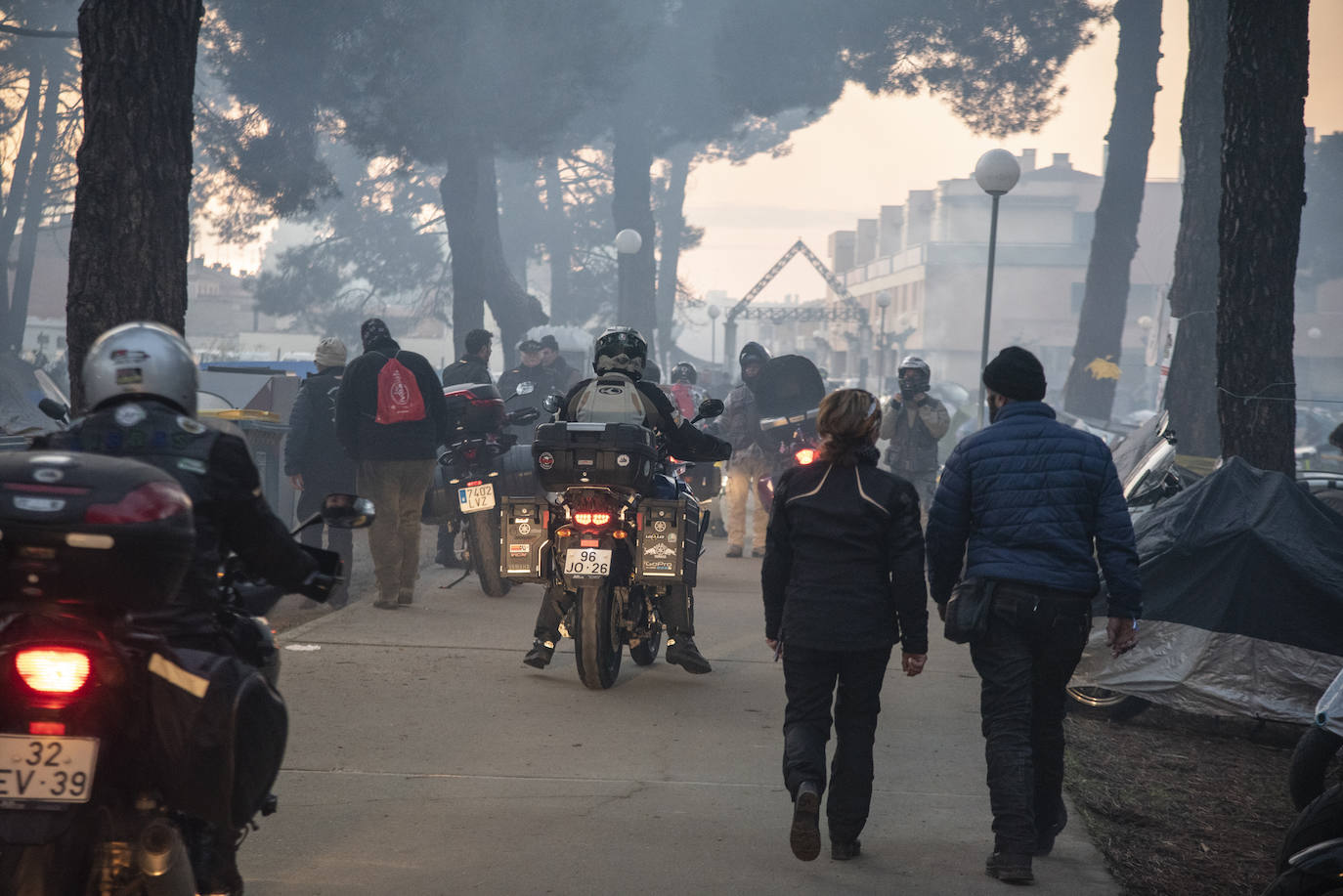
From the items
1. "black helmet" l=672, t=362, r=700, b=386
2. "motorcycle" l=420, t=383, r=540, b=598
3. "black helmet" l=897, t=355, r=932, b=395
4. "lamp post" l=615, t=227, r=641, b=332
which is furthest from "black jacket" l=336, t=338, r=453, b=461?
"lamp post" l=615, t=227, r=641, b=332

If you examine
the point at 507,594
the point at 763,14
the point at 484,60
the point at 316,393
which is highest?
the point at 763,14

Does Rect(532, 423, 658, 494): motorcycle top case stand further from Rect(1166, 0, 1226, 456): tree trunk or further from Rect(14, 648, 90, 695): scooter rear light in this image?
Rect(1166, 0, 1226, 456): tree trunk

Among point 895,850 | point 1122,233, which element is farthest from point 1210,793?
point 1122,233

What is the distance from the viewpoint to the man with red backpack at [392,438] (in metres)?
9.48

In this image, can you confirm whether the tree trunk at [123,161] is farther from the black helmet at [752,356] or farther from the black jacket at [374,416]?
the black helmet at [752,356]

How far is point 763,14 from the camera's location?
31.2m

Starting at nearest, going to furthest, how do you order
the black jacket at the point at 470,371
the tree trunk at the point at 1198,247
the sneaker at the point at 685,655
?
1. the sneaker at the point at 685,655
2. the black jacket at the point at 470,371
3. the tree trunk at the point at 1198,247

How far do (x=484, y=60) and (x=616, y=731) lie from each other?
20932 mm

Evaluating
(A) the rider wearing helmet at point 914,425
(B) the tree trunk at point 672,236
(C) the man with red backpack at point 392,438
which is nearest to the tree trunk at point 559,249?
(B) the tree trunk at point 672,236

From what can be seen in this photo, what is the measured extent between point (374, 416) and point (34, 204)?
35.6m

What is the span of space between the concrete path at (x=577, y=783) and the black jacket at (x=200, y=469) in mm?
1379

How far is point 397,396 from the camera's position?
9.44 meters

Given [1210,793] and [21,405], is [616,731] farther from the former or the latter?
[21,405]

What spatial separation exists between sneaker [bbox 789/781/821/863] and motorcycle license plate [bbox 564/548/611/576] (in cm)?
255
